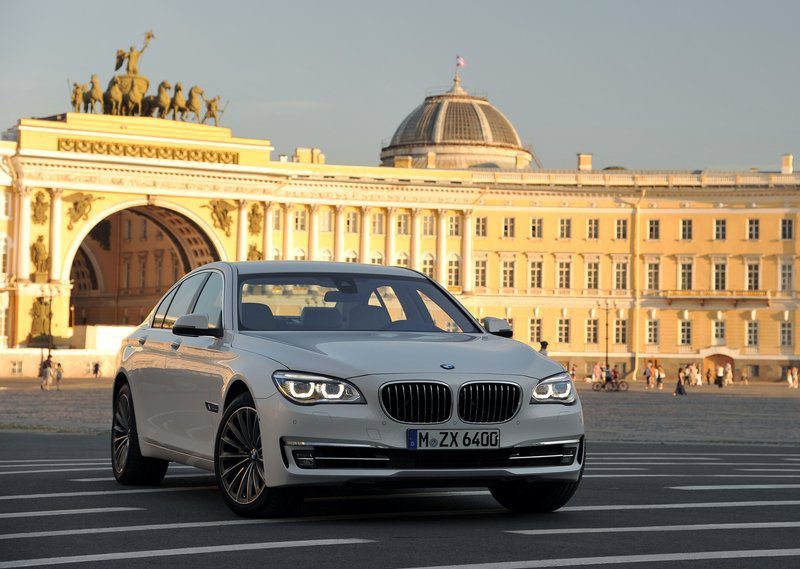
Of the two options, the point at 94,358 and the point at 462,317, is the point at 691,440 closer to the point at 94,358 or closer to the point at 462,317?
the point at 462,317

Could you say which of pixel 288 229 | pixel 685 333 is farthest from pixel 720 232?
pixel 288 229

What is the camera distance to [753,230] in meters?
96.6

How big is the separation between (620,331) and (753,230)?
10.2 metres

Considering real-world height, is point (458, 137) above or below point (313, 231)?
above

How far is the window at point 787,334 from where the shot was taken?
314 ft

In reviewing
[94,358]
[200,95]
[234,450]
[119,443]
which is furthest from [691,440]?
[200,95]

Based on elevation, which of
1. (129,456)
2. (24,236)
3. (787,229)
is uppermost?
(787,229)

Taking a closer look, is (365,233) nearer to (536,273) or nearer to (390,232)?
(390,232)

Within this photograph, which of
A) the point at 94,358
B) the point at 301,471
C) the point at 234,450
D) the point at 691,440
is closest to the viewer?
the point at 301,471

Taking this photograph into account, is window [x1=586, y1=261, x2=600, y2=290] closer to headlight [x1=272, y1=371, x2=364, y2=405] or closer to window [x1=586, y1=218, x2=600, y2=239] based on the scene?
window [x1=586, y1=218, x2=600, y2=239]

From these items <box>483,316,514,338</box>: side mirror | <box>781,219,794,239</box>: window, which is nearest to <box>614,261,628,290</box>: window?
<box>781,219,794,239</box>: window

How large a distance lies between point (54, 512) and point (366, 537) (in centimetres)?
254

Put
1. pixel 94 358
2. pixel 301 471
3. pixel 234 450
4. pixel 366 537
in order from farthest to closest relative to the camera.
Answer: pixel 94 358
pixel 234 450
pixel 301 471
pixel 366 537

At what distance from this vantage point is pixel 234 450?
10680 millimetres
